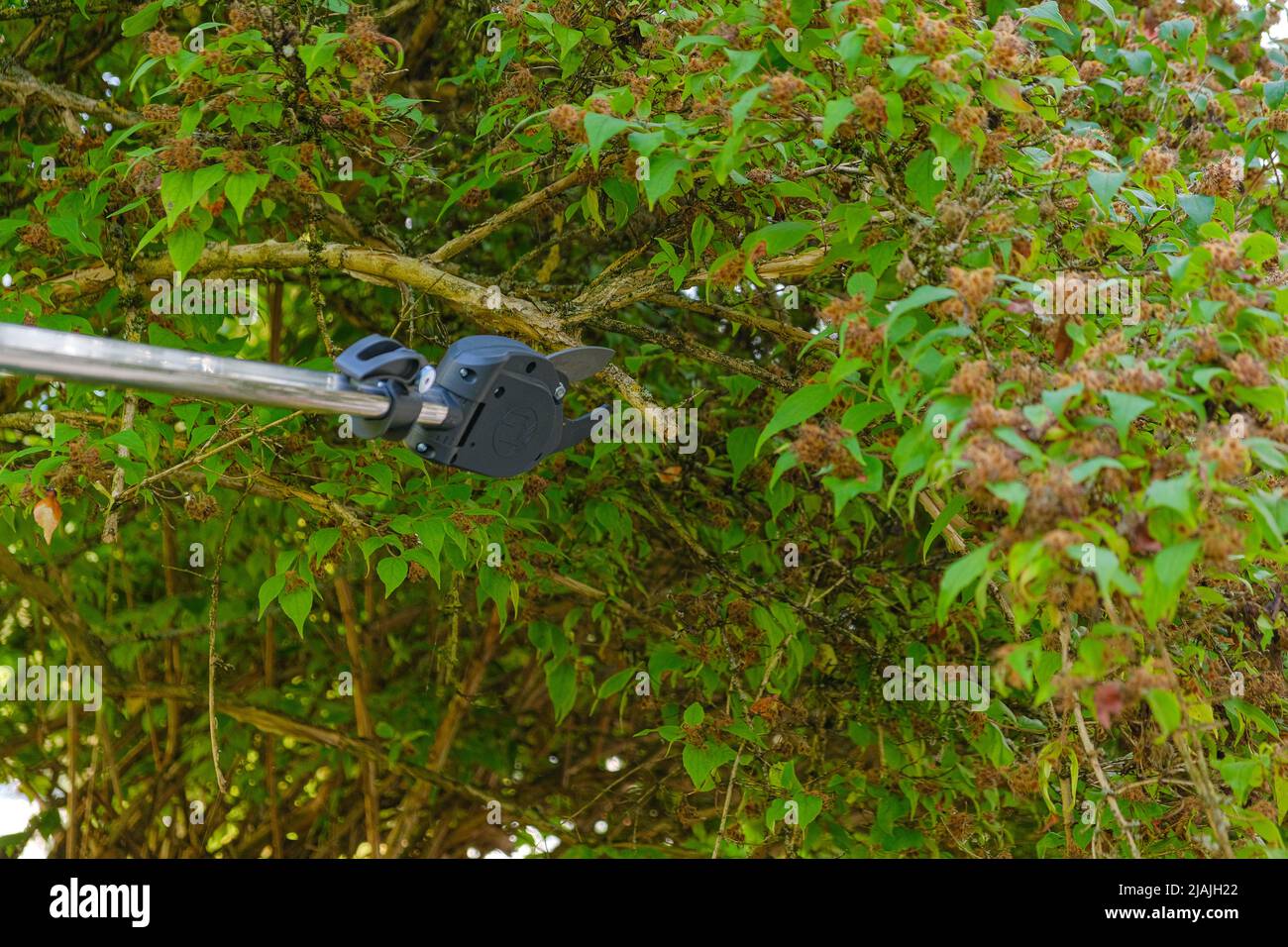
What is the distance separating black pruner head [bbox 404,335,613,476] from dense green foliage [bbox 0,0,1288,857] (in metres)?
0.28

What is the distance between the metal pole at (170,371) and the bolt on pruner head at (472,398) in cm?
4

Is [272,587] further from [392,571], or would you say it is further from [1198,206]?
[1198,206]

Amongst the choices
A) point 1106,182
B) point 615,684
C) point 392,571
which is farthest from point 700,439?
point 1106,182

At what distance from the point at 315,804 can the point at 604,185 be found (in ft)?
7.01

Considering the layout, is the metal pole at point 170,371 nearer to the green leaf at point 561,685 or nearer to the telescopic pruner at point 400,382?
the telescopic pruner at point 400,382

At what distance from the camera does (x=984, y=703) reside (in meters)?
2.33

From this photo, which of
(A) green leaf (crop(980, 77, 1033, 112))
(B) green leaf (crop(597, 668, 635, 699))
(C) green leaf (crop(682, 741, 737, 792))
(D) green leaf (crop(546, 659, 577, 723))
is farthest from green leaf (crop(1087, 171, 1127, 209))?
(D) green leaf (crop(546, 659, 577, 723))

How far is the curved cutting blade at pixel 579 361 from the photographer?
4.76ft

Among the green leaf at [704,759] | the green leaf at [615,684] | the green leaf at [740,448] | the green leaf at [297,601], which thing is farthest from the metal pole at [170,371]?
the green leaf at [615,684]

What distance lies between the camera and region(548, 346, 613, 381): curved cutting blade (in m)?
1.45

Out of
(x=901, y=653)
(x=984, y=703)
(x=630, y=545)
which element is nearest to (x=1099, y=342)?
(x=984, y=703)

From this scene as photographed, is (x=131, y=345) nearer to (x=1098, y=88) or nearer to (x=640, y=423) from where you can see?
(x=640, y=423)

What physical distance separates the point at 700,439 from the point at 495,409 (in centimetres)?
152

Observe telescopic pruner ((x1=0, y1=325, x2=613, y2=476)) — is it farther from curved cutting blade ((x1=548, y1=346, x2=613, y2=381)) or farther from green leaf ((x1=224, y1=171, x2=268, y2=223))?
green leaf ((x1=224, y1=171, x2=268, y2=223))
